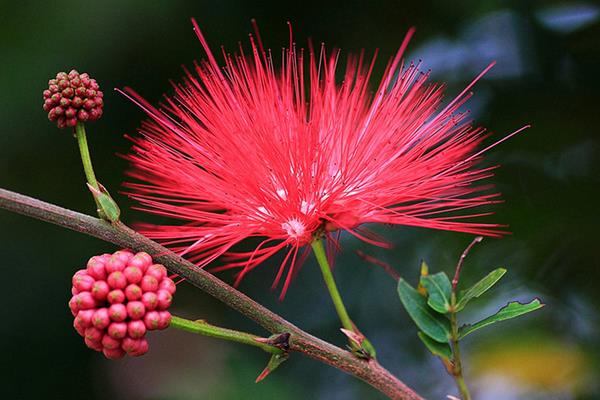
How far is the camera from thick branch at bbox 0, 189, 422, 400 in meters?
1.43

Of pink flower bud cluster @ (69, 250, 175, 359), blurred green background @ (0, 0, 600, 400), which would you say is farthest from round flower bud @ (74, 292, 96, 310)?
blurred green background @ (0, 0, 600, 400)

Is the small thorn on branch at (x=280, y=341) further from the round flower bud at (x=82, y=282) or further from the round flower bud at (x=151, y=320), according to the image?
the round flower bud at (x=82, y=282)

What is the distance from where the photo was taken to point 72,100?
1571 mm

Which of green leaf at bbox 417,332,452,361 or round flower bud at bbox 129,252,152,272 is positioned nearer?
round flower bud at bbox 129,252,152,272

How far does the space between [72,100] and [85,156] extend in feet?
0.42

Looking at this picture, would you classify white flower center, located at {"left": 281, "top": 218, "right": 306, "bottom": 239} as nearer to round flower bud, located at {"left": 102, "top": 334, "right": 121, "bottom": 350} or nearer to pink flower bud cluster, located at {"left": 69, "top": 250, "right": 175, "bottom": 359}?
pink flower bud cluster, located at {"left": 69, "top": 250, "right": 175, "bottom": 359}

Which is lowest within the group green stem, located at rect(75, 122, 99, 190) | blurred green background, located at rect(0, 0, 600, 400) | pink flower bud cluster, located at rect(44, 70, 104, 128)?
blurred green background, located at rect(0, 0, 600, 400)

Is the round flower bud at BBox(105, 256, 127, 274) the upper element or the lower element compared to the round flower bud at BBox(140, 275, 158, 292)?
upper

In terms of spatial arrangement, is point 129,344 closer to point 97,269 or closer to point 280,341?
point 97,269

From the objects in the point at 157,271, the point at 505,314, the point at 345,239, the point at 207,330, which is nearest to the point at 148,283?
the point at 157,271

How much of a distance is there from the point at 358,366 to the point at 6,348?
5.72ft

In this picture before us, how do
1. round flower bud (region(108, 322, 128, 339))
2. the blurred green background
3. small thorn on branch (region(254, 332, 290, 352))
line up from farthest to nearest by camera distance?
the blurred green background
small thorn on branch (region(254, 332, 290, 352))
round flower bud (region(108, 322, 128, 339))

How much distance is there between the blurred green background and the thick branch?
105 centimetres

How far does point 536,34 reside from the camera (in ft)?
8.96
